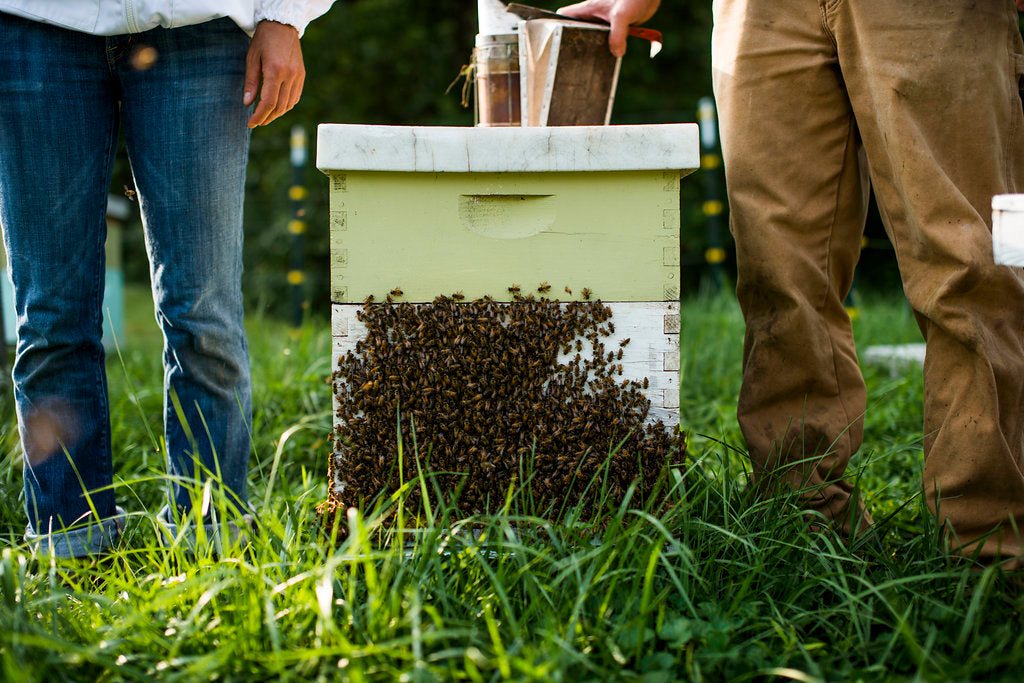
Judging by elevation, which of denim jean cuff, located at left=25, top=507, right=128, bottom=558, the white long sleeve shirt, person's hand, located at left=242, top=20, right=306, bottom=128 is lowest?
denim jean cuff, located at left=25, top=507, right=128, bottom=558

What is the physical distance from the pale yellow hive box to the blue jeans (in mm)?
342

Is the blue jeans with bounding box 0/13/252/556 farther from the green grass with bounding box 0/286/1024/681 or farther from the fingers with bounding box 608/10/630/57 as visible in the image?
the fingers with bounding box 608/10/630/57

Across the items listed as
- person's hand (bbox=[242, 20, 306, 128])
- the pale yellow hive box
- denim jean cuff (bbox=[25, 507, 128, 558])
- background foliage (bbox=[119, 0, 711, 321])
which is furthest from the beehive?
background foliage (bbox=[119, 0, 711, 321])

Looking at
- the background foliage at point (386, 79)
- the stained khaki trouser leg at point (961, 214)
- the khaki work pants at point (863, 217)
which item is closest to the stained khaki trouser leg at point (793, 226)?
the khaki work pants at point (863, 217)

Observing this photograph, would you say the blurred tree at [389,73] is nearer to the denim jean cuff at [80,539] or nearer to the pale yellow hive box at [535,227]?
the denim jean cuff at [80,539]

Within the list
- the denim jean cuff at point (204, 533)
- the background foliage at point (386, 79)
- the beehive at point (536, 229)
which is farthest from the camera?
the background foliage at point (386, 79)

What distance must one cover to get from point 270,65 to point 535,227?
0.67 meters

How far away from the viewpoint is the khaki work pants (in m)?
1.74

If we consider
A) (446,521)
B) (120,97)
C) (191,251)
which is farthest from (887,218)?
(120,97)

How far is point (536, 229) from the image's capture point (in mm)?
1770

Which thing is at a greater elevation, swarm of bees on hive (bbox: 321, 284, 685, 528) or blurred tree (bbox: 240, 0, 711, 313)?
blurred tree (bbox: 240, 0, 711, 313)

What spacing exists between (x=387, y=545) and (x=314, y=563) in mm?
140

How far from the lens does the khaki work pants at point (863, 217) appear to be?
1.74 metres

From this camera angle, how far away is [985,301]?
1.75 m
